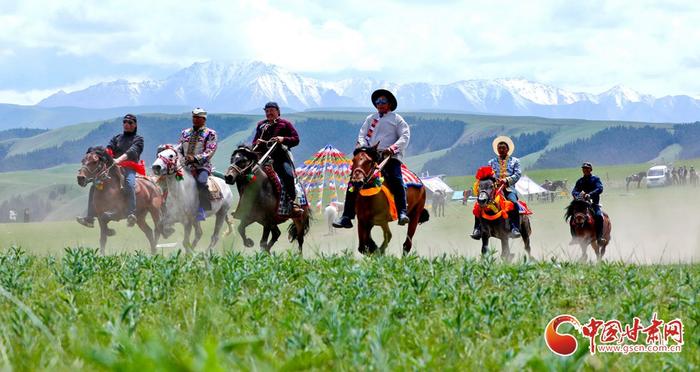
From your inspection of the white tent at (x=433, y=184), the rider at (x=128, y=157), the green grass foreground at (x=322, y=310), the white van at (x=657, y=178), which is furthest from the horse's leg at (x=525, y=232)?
the white van at (x=657, y=178)

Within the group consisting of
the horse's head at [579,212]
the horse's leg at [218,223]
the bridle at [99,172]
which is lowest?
the horse's leg at [218,223]

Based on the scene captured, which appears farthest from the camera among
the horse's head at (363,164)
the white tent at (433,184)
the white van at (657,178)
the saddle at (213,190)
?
the white van at (657,178)

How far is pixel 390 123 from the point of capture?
15898 millimetres

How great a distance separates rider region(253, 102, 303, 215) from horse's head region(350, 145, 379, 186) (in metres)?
2.81

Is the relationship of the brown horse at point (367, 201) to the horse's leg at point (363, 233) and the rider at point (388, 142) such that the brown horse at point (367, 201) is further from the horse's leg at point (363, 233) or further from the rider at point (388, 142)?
the rider at point (388, 142)

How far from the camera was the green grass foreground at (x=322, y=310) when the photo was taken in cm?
374

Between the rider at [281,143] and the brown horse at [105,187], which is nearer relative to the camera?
the rider at [281,143]

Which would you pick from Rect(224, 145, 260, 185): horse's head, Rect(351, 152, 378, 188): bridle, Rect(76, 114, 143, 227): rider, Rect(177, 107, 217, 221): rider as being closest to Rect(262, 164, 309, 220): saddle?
Rect(224, 145, 260, 185): horse's head

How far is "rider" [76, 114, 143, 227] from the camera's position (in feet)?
62.6

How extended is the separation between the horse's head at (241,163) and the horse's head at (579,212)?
8.12 m

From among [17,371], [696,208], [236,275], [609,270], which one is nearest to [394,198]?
[609,270]

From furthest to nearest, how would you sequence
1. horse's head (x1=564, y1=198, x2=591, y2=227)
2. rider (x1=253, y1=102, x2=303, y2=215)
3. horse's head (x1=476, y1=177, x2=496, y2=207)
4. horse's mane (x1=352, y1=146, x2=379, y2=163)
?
horse's head (x1=564, y1=198, x2=591, y2=227), rider (x1=253, y1=102, x2=303, y2=215), horse's head (x1=476, y1=177, x2=496, y2=207), horse's mane (x1=352, y1=146, x2=379, y2=163)

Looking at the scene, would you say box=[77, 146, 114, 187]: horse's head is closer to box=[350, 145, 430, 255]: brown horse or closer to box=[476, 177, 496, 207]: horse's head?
box=[350, 145, 430, 255]: brown horse

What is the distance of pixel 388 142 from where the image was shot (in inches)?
626
